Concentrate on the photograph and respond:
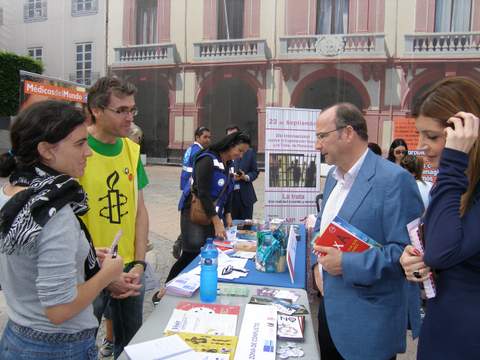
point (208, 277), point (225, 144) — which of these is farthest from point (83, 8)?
point (208, 277)

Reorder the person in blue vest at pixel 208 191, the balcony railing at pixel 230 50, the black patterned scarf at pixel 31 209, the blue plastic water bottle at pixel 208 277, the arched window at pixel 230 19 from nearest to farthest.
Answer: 1. the black patterned scarf at pixel 31 209
2. the blue plastic water bottle at pixel 208 277
3. the person in blue vest at pixel 208 191
4. the balcony railing at pixel 230 50
5. the arched window at pixel 230 19

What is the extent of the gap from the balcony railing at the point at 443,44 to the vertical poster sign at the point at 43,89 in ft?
39.0

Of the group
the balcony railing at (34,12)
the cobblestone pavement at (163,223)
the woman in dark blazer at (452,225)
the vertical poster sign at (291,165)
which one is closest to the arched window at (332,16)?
the cobblestone pavement at (163,223)

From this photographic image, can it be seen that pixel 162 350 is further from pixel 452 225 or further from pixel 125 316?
pixel 452 225

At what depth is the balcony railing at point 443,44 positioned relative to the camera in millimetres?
14547

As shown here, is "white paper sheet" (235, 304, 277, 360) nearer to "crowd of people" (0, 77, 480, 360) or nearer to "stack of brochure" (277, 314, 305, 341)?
"stack of brochure" (277, 314, 305, 341)

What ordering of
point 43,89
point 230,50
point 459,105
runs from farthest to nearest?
point 230,50 < point 43,89 < point 459,105

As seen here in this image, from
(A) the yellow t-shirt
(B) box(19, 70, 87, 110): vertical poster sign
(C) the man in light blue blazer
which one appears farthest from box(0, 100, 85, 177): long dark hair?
(B) box(19, 70, 87, 110): vertical poster sign

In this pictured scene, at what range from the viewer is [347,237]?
1656mm

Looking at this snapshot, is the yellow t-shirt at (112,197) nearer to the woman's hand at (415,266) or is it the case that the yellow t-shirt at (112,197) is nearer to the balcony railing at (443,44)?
the woman's hand at (415,266)

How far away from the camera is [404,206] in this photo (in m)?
1.64

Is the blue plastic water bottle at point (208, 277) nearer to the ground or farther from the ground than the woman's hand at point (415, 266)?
nearer to the ground

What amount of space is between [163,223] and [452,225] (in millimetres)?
6731

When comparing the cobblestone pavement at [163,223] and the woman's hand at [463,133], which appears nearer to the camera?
the woman's hand at [463,133]
